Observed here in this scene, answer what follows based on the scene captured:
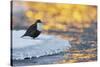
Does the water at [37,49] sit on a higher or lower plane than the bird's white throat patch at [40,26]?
lower

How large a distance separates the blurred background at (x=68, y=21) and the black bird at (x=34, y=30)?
4cm

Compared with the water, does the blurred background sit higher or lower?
higher

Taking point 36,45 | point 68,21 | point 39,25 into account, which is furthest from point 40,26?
point 68,21

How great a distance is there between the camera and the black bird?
2.17 meters

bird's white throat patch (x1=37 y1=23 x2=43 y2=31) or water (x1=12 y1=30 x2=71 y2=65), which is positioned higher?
bird's white throat patch (x1=37 y1=23 x2=43 y2=31)

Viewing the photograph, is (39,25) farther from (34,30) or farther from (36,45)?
(36,45)

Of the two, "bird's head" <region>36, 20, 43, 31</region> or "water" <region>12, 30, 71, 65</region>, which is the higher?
"bird's head" <region>36, 20, 43, 31</region>

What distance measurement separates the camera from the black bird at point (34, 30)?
217cm

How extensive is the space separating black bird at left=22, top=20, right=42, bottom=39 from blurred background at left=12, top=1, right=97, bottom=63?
39 millimetres

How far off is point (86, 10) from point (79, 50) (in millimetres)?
482

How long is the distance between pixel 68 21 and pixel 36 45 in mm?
468

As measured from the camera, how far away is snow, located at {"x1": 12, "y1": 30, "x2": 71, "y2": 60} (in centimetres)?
211

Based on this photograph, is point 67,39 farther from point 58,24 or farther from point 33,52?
point 33,52

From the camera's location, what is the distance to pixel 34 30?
2199mm
